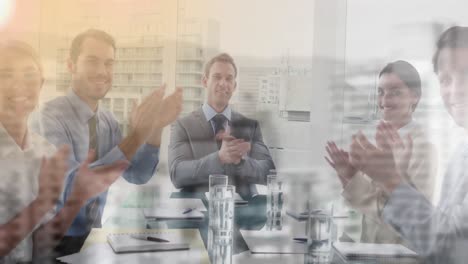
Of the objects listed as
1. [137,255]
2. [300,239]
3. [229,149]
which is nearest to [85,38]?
[229,149]

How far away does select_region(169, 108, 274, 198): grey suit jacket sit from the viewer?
163 cm

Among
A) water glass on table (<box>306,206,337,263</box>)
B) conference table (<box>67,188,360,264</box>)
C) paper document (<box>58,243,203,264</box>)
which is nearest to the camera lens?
paper document (<box>58,243,203,264</box>)

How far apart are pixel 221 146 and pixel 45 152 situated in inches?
22.6

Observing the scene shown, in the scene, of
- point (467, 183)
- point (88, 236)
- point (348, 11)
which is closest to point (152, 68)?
point (88, 236)

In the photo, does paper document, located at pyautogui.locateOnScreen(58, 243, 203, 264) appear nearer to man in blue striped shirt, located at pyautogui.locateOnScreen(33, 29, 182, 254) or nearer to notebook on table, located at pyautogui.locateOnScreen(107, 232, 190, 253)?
notebook on table, located at pyautogui.locateOnScreen(107, 232, 190, 253)

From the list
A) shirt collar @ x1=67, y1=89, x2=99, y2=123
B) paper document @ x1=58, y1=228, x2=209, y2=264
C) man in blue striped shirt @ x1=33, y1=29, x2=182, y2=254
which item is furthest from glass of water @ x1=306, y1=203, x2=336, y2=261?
shirt collar @ x1=67, y1=89, x2=99, y2=123

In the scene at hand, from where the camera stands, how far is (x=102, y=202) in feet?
5.27

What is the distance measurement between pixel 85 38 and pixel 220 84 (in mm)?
460

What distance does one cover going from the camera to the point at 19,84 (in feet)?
5.04

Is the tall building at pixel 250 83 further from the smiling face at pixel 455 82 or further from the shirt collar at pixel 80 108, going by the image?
the smiling face at pixel 455 82

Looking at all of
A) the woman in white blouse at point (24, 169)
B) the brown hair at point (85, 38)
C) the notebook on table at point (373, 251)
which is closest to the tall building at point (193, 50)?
the brown hair at point (85, 38)

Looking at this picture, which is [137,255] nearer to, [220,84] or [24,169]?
[24,169]

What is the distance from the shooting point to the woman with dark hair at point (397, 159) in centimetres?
169

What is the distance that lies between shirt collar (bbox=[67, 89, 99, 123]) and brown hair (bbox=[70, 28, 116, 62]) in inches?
4.6
